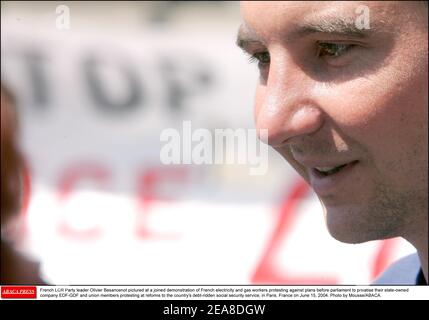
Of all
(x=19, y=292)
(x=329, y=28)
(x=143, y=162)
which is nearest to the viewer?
(x=329, y=28)

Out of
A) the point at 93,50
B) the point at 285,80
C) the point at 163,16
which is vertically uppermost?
the point at 285,80

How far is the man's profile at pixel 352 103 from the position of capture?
916 mm

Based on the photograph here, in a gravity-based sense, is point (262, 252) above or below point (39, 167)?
below

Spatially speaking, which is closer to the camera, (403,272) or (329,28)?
(329,28)

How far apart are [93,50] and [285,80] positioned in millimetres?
767

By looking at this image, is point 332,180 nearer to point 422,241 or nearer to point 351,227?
point 351,227

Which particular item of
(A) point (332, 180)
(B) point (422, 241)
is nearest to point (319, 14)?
(A) point (332, 180)

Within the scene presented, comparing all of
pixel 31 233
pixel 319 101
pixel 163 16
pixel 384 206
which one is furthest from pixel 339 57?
pixel 31 233

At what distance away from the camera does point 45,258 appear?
63.1 inches

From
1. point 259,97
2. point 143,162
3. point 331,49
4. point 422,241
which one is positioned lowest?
point 143,162

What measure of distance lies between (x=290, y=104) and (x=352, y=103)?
0.10m

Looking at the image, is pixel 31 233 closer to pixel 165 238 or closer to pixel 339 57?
pixel 165 238

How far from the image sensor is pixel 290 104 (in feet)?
3.23

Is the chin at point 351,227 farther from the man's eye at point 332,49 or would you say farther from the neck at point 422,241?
the man's eye at point 332,49
